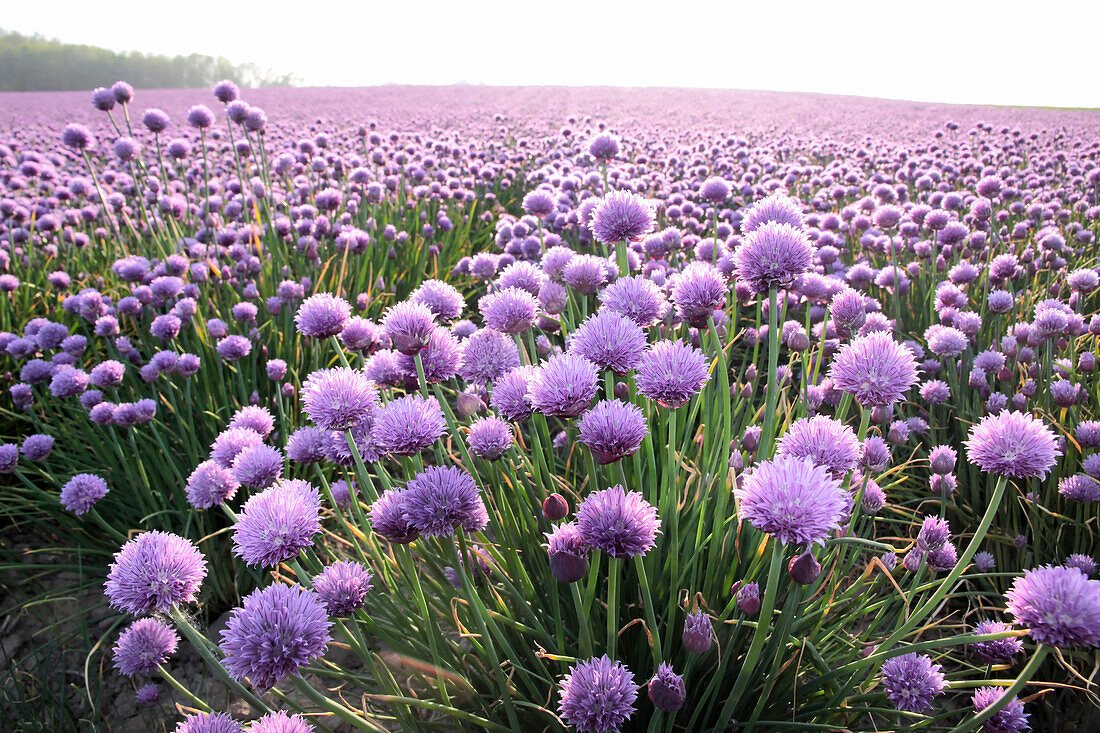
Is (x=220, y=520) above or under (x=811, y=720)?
under

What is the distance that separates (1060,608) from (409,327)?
4.52 feet

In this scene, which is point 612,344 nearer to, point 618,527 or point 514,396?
point 514,396

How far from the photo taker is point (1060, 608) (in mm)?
905

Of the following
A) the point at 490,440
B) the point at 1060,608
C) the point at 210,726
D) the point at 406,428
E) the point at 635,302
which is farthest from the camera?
the point at 635,302

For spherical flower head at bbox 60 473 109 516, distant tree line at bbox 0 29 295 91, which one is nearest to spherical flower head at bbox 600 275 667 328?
spherical flower head at bbox 60 473 109 516

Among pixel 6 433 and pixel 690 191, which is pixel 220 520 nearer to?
pixel 6 433

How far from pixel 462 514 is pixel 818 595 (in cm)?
132

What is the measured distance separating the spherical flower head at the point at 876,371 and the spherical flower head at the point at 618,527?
552 mm

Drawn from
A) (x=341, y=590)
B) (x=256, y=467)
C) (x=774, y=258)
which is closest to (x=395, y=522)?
(x=341, y=590)

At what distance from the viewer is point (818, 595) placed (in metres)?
1.82

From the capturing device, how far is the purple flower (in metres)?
1.24

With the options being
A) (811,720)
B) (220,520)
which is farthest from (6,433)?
(811,720)

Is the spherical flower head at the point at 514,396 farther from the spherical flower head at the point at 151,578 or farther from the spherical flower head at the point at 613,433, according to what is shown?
the spherical flower head at the point at 151,578

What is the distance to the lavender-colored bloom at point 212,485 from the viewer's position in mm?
1570
